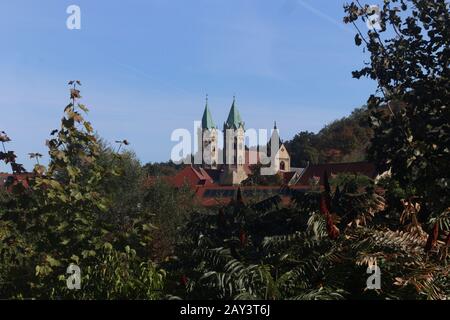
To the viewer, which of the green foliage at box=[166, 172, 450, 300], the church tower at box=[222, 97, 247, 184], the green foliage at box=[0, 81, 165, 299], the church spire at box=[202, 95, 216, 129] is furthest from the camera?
the church spire at box=[202, 95, 216, 129]

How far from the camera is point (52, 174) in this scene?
5965 millimetres

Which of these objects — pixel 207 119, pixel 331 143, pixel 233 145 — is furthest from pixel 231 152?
pixel 331 143

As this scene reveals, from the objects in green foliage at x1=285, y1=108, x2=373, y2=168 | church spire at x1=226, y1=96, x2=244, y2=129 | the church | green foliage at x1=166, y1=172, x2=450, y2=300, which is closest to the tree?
green foliage at x1=166, y1=172, x2=450, y2=300

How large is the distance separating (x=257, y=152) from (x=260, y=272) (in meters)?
118

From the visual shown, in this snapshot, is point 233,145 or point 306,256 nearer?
point 306,256

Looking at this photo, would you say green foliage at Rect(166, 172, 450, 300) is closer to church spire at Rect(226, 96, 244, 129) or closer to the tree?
the tree

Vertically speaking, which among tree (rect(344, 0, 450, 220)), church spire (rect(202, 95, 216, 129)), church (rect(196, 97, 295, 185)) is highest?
church spire (rect(202, 95, 216, 129))

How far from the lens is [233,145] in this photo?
112 meters

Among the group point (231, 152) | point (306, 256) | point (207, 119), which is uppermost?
point (207, 119)

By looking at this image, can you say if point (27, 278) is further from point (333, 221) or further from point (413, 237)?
point (413, 237)

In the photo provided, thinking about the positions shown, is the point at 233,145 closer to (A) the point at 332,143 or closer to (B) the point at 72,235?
(A) the point at 332,143

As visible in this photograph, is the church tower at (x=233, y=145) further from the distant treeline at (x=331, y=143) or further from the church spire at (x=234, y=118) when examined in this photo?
the distant treeline at (x=331, y=143)

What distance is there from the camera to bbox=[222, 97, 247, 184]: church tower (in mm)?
103875
